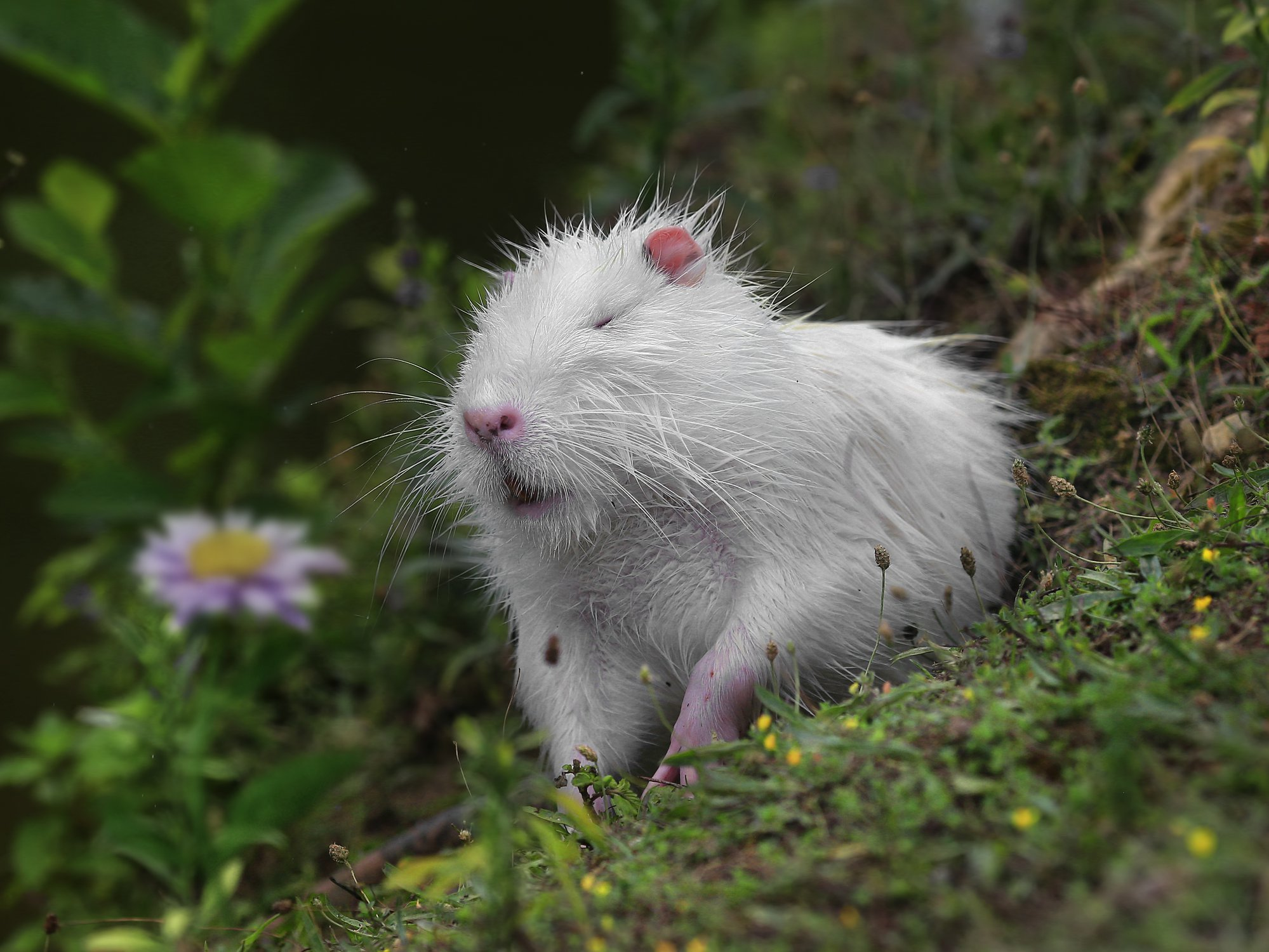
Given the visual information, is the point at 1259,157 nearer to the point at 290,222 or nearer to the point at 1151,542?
the point at 1151,542

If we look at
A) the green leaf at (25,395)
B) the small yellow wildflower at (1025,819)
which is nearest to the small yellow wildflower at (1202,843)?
the small yellow wildflower at (1025,819)

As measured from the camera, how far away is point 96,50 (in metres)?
4.04

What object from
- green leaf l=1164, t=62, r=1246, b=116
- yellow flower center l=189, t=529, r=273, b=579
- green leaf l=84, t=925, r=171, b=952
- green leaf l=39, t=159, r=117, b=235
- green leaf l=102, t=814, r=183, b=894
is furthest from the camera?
green leaf l=39, t=159, r=117, b=235

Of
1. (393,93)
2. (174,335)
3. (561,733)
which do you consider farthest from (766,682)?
(393,93)

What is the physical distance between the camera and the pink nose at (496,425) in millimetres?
2340

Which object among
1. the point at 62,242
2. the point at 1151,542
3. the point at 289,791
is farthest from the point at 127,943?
the point at 62,242

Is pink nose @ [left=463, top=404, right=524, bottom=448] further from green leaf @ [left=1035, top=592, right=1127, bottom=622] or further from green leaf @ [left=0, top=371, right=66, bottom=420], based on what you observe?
green leaf @ [left=0, top=371, right=66, bottom=420]

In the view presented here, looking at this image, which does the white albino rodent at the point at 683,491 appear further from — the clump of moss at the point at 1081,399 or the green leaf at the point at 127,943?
the green leaf at the point at 127,943

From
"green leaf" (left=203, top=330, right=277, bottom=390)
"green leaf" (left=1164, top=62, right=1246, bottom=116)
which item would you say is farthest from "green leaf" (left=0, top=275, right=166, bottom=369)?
"green leaf" (left=1164, top=62, right=1246, bottom=116)

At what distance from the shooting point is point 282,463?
5.16 meters

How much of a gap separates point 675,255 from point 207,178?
2.14 metres

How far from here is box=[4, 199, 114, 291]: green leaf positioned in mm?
4203

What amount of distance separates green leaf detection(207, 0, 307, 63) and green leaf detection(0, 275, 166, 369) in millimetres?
1084

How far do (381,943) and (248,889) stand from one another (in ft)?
4.89
